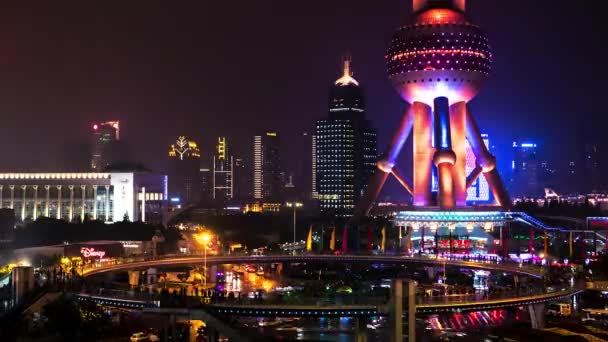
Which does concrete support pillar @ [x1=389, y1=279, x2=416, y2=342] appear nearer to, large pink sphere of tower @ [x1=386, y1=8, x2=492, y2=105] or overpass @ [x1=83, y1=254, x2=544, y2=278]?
overpass @ [x1=83, y1=254, x2=544, y2=278]

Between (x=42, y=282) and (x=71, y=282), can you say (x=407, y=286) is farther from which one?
(x=42, y=282)

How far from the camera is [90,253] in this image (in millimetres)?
82938

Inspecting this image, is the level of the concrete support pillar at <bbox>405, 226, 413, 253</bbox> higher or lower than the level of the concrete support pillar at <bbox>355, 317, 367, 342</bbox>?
higher

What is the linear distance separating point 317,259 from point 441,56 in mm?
42095

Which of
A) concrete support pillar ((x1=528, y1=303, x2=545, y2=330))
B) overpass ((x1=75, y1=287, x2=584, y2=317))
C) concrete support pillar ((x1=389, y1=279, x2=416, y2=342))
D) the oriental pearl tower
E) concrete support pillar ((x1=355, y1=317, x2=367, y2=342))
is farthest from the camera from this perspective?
the oriental pearl tower

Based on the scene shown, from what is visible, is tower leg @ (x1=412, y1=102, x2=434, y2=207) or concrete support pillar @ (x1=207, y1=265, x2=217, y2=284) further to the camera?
tower leg @ (x1=412, y1=102, x2=434, y2=207)

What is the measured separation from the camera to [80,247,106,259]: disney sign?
8212 cm

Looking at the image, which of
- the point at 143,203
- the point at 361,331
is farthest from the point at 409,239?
the point at 361,331

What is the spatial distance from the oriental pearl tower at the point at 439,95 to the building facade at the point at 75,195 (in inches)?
1379

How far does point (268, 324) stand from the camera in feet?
192

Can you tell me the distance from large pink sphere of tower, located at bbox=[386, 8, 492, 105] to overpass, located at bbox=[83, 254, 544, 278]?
36.7 meters

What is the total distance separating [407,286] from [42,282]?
27939 mm

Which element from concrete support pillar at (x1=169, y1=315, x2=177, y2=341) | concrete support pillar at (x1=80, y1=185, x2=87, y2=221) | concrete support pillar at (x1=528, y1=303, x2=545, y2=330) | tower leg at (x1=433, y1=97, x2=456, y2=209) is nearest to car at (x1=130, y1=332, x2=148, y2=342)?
concrete support pillar at (x1=169, y1=315, x2=177, y2=341)

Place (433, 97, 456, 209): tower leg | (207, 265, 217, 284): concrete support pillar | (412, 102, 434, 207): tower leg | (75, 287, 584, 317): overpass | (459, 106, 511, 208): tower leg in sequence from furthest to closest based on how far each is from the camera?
(412, 102, 434, 207): tower leg
(459, 106, 511, 208): tower leg
(433, 97, 456, 209): tower leg
(207, 265, 217, 284): concrete support pillar
(75, 287, 584, 317): overpass
